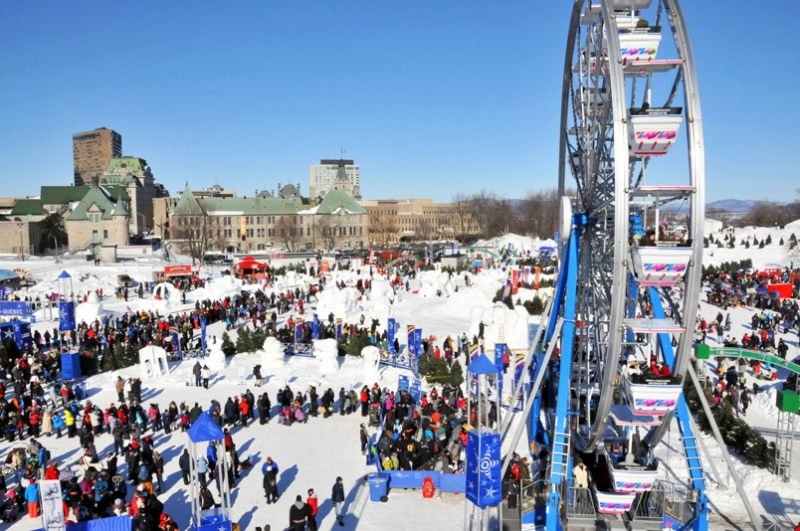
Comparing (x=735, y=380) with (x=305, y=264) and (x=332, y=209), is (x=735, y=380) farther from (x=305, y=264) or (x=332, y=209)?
(x=332, y=209)

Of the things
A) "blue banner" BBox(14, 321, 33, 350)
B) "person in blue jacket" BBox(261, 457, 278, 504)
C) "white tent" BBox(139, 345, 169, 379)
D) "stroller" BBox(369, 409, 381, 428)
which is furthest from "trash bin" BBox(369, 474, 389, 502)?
"blue banner" BBox(14, 321, 33, 350)

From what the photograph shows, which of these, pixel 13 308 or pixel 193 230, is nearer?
pixel 13 308

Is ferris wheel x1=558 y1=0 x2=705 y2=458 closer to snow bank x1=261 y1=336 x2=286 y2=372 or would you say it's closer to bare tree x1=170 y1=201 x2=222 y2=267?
snow bank x1=261 y1=336 x2=286 y2=372

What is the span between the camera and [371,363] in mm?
Answer: 20250

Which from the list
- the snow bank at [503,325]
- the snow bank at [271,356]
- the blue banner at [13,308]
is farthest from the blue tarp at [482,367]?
the blue banner at [13,308]

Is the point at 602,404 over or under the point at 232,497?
over

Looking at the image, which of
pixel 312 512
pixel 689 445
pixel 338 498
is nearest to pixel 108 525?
pixel 312 512

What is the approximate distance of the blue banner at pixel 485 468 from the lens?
10391 millimetres

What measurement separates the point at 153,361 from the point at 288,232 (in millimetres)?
70607

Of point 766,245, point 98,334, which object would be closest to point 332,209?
point 766,245

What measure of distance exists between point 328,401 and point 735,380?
11.7 metres

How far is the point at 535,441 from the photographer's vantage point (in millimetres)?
15047

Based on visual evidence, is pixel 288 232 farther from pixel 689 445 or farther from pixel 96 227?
pixel 689 445

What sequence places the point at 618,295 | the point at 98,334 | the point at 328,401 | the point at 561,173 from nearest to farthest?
the point at 618,295, the point at 561,173, the point at 328,401, the point at 98,334
